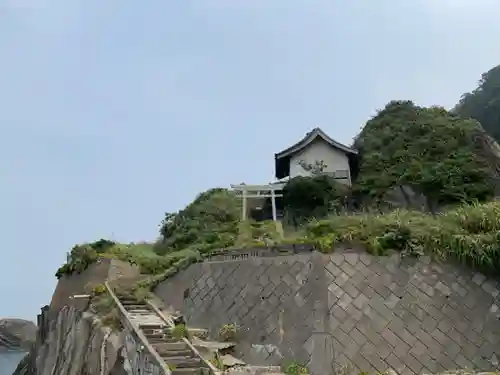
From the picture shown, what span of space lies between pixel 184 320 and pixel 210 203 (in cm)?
908

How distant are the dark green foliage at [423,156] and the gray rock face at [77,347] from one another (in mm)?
12897

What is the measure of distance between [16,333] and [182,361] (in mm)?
73908

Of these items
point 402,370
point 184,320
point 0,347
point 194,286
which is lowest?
point 0,347

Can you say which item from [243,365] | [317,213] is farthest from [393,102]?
[243,365]

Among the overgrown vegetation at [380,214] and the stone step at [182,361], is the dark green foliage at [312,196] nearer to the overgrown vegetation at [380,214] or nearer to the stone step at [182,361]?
the overgrown vegetation at [380,214]

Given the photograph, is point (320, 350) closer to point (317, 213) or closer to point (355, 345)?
point (355, 345)

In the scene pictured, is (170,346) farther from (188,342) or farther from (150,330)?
(150,330)

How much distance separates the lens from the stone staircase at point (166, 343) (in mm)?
9812

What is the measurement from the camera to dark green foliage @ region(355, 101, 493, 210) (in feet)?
66.9

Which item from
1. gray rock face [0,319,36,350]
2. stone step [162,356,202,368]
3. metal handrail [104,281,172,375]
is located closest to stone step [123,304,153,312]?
metal handrail [104,281,172,375]

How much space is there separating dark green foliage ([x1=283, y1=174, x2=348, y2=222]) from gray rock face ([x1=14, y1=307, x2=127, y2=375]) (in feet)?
32.3

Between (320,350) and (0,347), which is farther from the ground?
(320,350)

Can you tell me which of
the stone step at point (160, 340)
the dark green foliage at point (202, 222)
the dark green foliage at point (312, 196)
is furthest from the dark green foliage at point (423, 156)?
the stone step at point (160, 340)

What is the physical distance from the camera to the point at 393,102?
86.7 ft
